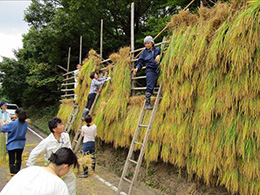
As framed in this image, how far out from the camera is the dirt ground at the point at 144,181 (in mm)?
3365

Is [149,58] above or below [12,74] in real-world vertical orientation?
below

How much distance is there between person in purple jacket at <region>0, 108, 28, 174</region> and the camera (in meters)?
3.91

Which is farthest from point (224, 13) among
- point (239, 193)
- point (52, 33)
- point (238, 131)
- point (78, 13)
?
point (52, 33)

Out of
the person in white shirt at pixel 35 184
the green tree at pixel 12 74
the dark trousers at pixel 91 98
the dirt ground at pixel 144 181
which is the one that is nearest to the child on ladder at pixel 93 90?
the dark trousers at pixel 91 98

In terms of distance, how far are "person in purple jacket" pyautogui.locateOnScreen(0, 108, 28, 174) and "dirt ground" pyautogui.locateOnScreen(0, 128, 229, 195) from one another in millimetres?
228

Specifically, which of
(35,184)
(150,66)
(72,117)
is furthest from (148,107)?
(72,117)

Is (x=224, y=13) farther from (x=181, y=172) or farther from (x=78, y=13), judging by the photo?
(x=78, y=13)

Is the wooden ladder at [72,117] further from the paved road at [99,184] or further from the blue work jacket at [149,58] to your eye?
the blue work jacket at [149,58]

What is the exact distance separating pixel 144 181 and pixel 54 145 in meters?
2.15

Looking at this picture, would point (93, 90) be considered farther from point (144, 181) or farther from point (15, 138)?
point (144, 181)

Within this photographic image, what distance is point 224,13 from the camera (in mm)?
2898

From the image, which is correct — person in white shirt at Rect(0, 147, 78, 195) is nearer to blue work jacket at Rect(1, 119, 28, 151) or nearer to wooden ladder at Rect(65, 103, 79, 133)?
blue work jacket at Rect(1, 119, 28, 151)

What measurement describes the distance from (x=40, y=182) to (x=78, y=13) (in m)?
10.2

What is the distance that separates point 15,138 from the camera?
3922mm
